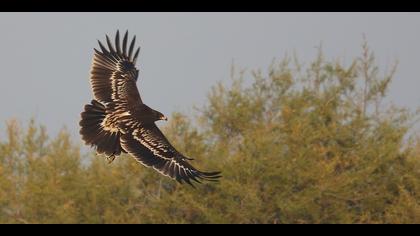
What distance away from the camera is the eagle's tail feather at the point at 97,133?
5871 millimetres

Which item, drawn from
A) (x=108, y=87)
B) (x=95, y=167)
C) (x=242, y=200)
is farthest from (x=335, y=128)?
(x=108, y=87)

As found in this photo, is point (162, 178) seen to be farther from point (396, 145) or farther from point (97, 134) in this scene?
point (97, 134)

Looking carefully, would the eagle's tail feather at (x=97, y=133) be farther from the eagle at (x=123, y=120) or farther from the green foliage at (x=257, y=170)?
the green foliage at (x=257, y=170)

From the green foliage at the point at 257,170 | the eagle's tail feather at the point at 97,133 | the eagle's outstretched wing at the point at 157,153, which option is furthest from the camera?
the green foliage at the point at 257,170

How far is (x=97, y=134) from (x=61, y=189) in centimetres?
2694

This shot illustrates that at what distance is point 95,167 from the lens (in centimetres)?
3341

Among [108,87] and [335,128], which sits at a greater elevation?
[335,128]

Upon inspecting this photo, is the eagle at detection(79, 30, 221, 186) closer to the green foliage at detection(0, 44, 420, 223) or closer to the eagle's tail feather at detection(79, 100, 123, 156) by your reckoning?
the eagle's tail feather at detection(79, 100, 123, 156)

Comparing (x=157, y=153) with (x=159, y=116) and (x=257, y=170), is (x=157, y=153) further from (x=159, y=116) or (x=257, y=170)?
(x=257, y=170)

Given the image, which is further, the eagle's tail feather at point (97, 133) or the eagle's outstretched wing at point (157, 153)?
the eagle's outstretched wing at point (157, 153)

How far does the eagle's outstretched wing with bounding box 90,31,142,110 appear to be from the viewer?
6.61 meters

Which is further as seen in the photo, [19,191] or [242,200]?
[19,191]

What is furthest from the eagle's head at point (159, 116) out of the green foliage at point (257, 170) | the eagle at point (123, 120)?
the green foliage at point (257, 170)

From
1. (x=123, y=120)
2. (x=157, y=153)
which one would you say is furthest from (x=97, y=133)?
(x=157, y=153)
